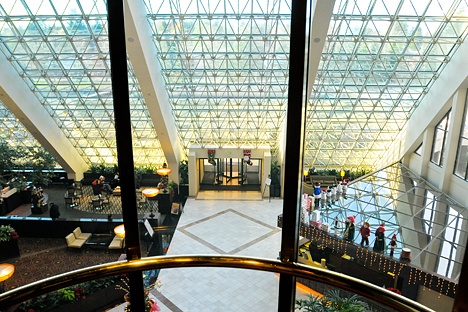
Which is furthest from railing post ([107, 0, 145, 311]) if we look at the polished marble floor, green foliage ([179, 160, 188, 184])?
green foliage ([179, 160, 188, 184])

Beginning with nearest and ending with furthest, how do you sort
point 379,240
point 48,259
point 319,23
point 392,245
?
1. point 392,245
2. point 379,240
3. point 319,23
4. point 48,259

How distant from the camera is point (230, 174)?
79.7 feet

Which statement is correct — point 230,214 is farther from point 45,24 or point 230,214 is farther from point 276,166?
point 45,24

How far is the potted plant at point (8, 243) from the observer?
14445mm

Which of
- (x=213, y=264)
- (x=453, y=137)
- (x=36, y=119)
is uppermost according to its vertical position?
(x=36, y=119)

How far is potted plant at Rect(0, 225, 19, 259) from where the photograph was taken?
47.4 feet

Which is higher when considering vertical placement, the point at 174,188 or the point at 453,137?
the point at 453,137

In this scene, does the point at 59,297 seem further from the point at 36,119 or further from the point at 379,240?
the point at 36,119

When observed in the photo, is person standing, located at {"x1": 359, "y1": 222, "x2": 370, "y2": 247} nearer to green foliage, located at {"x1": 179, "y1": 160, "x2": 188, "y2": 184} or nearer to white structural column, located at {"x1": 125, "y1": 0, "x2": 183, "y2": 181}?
white structural column, located at {"x1": 125, "y1": 0, "x2": 183, "y2": 181}

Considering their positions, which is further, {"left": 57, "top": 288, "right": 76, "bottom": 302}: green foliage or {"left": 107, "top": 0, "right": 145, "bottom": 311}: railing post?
{"left": 57, "top": 288, "right": 76, "bottom": 302}: green foliage

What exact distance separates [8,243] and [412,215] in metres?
14.8

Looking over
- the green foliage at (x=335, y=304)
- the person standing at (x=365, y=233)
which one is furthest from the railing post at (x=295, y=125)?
the person standing at (x=365, y=233)

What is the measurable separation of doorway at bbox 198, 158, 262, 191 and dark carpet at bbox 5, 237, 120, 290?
30.6 feet

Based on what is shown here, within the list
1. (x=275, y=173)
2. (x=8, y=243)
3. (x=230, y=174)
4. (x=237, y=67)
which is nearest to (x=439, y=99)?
(x=237, y=67)
